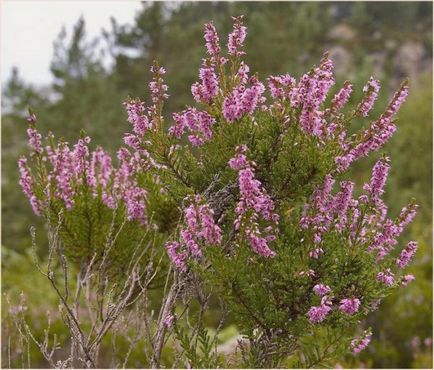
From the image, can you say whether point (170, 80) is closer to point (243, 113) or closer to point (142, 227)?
point (142, 227)

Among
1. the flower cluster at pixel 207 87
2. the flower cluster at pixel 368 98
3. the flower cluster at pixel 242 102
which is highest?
the flower cluster at pixel 207 87

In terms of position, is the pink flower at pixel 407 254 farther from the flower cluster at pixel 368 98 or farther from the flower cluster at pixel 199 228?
the flower cluster at pixel 199 228

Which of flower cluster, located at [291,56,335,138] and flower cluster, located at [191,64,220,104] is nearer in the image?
flower cluster, located at [291,56,335,138]

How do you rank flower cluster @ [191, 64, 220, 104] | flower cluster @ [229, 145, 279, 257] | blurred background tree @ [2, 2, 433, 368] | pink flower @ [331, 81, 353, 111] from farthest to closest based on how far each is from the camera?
blurred background tree @ [2, 2, 433, 368] < pink flower @ [331, 81, 353, 111] < flower cluster @ [191, 64, 220, 104] < flower cluster @ [229, 145, 279, 257]

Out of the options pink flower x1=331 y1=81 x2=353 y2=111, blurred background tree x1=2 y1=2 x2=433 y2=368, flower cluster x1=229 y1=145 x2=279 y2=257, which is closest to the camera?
flower cluster x1=229 y1=145 x2=279 y2=257

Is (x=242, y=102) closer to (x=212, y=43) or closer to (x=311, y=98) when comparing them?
(x=311, y=98)

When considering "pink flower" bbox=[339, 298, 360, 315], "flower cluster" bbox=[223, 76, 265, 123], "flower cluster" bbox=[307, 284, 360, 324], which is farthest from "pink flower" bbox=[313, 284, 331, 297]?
"flower cluster" bbox=[223, 76, 265, 123]

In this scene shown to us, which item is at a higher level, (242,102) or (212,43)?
(212,43)

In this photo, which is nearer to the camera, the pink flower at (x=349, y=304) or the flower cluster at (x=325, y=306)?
the flower cluster at (x=325, y=306)

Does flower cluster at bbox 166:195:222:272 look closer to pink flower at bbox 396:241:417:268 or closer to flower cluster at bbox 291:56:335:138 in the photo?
flower cluster at bbox 291:56:335:138

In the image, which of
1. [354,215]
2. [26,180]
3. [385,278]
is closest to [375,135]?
[354,215]

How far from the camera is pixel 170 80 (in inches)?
989

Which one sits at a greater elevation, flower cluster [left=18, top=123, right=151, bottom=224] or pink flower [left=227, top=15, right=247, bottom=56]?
pink flower [left=227, top=15, right=247, bottom=56]

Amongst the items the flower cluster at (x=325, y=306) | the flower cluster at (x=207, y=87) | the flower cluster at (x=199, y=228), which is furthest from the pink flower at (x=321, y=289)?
the flower cluster at (x=207, y=87)
